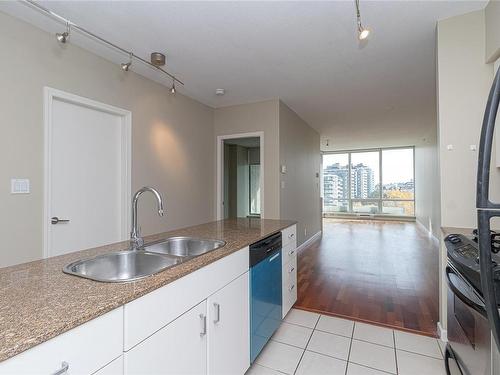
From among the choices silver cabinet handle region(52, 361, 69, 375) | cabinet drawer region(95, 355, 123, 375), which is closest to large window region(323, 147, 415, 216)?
cabinet drawer region(95, 355, 123, 375)

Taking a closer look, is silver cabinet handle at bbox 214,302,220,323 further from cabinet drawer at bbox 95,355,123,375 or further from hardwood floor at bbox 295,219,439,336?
hardwood floor at bbox 295,219,439,336

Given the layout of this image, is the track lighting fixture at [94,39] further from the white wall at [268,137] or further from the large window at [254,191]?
the large window at [254,191]

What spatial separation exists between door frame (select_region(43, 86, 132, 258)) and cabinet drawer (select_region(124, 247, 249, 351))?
6.00 feet

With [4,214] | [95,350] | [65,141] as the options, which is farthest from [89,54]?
[95,350]

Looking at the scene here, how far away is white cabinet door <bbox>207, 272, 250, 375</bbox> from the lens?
1.32 metres

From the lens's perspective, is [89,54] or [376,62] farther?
[376,62]

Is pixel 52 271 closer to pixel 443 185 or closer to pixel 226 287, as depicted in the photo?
pixel 226 287

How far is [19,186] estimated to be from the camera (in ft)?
6.88

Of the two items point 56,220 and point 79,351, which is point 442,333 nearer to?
point 79,351

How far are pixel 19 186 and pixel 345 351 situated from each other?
286 cm

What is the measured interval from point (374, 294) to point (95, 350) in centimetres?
298

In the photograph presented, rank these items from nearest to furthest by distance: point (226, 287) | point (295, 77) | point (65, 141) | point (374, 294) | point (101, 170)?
point (226, 287)
point (65, 141)
point (101, 170)
point (374, 294)
point (295, 77)

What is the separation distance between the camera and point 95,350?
2.56 feet

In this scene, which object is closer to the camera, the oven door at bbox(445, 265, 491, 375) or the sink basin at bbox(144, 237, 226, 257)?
the oven door at bbox(445, 265, 491, 375)
